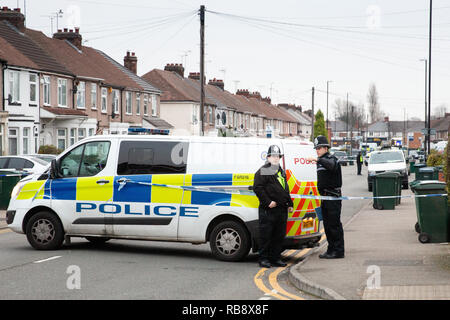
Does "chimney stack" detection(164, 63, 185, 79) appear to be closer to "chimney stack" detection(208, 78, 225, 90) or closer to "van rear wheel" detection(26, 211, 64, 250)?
"chimney stack" detection(208, 78, 225, 90)

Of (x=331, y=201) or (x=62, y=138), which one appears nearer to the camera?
(x=331, y=201)

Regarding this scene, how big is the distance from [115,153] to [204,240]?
2175 millimetres

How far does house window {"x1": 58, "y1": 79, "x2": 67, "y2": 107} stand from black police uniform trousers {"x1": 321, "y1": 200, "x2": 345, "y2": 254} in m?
33.7

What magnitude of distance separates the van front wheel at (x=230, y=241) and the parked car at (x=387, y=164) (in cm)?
2103

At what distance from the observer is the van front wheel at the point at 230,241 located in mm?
11516

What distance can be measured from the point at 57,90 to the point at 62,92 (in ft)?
2.69

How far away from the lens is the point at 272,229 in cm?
1104

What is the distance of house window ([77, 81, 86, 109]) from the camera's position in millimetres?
45406

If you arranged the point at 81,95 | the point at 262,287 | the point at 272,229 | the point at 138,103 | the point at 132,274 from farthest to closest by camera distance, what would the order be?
the point at 138,103, the point at 81,95, the point at 272,229, the point at 132,274, the point at 262,287

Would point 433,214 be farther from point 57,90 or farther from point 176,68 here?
Result: point 176,68

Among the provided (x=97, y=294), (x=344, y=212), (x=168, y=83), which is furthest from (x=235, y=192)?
(x=168, y=83)

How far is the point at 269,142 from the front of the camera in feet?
37.5

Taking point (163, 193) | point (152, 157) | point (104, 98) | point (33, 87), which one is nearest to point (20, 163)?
point (152, 157)
